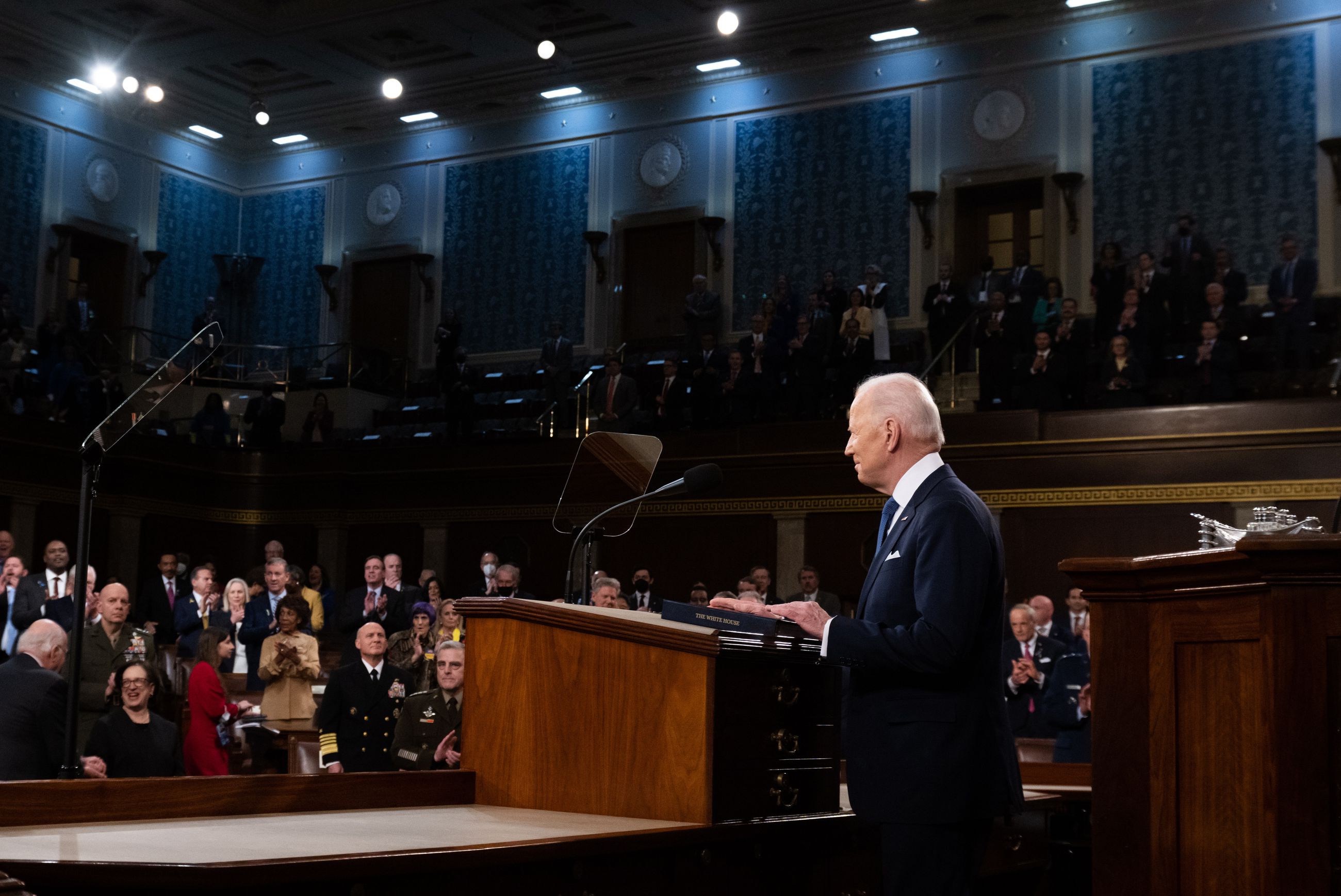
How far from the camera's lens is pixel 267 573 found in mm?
9594

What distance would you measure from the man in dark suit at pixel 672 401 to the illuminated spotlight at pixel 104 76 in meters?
7.99

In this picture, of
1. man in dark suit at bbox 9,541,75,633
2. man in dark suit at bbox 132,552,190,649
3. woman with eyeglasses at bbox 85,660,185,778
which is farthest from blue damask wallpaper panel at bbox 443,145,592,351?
woman with eyeglasses at bbox 85,660,185,778

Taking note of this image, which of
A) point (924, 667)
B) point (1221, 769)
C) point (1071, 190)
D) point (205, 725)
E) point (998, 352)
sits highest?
point (1071, 190)

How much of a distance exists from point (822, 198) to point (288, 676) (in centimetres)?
989

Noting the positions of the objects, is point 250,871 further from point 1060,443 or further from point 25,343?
point 25,343

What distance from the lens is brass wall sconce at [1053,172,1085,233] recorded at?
47.6ft

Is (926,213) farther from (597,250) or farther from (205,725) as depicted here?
(205,725)

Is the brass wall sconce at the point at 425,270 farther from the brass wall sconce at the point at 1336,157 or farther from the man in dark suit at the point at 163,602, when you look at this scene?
the brass wall sconce at the point at 1336,157

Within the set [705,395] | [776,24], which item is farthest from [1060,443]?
[776,24]

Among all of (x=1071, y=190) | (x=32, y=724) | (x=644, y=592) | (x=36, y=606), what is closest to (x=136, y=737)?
(x=32, y=724)

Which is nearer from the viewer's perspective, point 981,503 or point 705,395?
point 981,503

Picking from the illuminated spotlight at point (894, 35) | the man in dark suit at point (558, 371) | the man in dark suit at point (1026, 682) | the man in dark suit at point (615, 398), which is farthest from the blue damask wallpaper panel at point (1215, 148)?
the man in dark suit at point (1026, 682)

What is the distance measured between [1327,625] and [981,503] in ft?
1.99

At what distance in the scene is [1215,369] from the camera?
37.0ft
